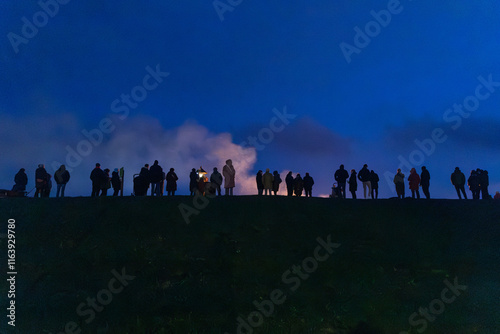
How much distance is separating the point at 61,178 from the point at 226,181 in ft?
29.4

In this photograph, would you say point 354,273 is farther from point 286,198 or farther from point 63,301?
point 63,301

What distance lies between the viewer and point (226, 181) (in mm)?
23781

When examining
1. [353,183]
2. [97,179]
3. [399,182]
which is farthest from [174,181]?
[399,182]

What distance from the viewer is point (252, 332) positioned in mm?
12453

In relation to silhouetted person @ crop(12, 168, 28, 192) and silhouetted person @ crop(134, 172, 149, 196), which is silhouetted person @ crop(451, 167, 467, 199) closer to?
silhouetted person @ crop(134, 172, 149, 196)

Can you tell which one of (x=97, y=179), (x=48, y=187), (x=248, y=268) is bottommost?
(x=248, y=268)

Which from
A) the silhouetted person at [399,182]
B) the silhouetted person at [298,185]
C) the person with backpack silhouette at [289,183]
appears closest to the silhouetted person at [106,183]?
the person with backpack silhouette at [289,183]

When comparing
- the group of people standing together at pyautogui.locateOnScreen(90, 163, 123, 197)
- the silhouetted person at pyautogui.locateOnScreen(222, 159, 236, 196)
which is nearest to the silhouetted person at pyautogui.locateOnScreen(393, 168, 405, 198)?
the silhouetted person at pyautogui.locateOnScreen(222, 159, 236, 196)

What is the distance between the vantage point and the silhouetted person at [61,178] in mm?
23000

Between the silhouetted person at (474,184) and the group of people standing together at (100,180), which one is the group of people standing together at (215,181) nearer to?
the group of people standing together at (100,180)

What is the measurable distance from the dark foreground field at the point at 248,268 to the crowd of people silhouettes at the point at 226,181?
15.2ft

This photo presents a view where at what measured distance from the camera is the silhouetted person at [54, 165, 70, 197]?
2300 cm

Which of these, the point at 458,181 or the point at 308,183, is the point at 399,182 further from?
the point at 308,183

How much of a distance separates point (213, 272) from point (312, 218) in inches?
205
